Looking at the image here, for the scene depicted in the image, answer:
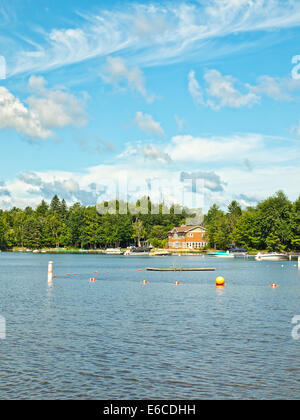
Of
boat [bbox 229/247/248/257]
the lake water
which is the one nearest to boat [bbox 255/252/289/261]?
boat [bbox 229/247/248/257]

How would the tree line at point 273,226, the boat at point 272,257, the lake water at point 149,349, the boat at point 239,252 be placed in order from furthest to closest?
the boat at point 239,252
the tree line at point 273,226
the boat at point 272,257
the lake water at point 149,349

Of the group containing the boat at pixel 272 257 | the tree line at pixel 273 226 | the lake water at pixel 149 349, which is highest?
the tree line at pixel 273 226

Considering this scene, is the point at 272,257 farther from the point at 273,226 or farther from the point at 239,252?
the point at 239,252

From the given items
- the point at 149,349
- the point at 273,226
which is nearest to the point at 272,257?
the point at 273,226

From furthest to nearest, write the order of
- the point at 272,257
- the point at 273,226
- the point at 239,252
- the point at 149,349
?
the point at 239,252 < the point at 273,226 < the point at 272,257 < the point at 149,349

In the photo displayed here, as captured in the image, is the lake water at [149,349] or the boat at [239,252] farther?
the boat at [239,252]

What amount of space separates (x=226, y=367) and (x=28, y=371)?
27.4 feet

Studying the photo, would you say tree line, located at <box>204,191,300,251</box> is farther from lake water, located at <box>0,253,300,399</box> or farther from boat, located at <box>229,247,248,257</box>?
lake water, located at <box>0,253,300,399</box>

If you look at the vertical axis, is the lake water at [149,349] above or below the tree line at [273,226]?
below

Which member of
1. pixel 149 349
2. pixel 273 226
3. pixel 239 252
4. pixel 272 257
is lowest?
pixel 149 349

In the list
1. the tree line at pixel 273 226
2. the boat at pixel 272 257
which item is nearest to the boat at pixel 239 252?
the tree line at pixel 273 226

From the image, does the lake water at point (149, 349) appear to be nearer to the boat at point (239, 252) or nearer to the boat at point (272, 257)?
the boat at point (272, 257)
